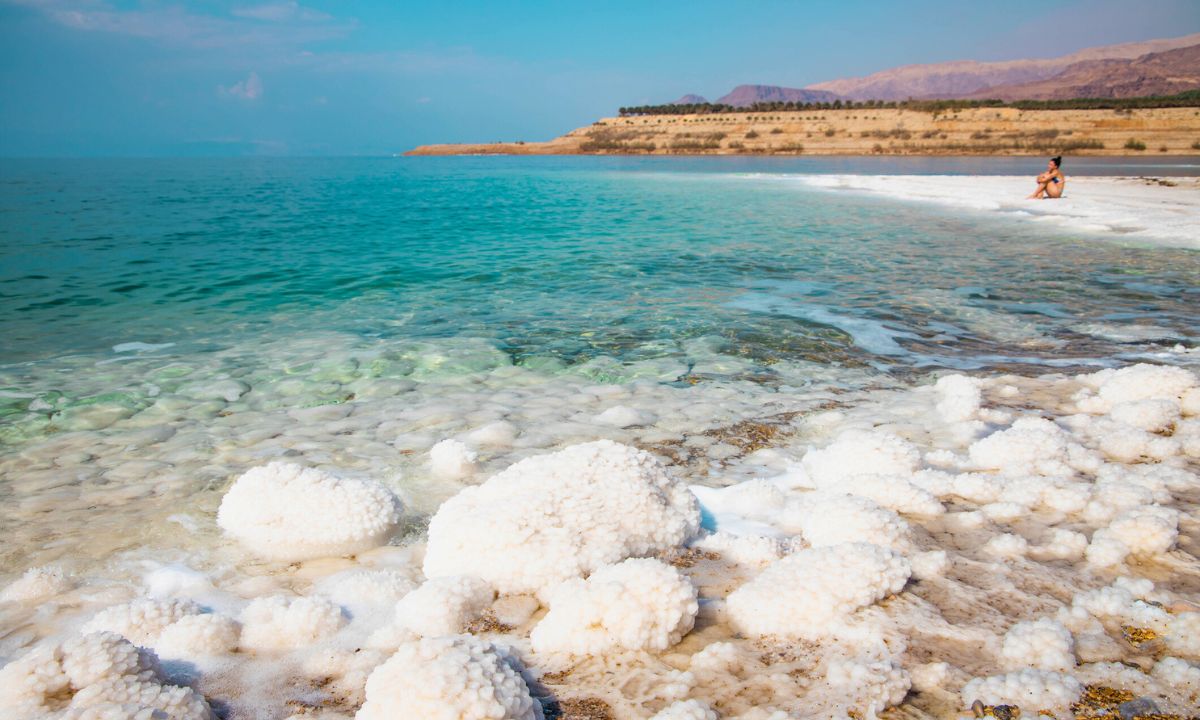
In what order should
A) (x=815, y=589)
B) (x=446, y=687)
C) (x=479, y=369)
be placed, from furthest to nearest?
1. (x=479, y=369)
2. (x=815, y=589)
3. (x=446, y=687)

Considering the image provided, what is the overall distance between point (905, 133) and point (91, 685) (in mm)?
81589

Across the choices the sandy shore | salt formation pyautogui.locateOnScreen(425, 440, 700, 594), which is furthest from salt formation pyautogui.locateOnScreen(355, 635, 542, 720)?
the sandy shore

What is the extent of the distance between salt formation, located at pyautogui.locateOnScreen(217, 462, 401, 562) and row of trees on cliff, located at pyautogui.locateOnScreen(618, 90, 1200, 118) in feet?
274

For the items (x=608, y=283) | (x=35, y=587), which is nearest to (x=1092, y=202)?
(x=608, y=283)

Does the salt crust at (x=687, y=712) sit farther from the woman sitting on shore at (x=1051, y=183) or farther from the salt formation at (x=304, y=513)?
the woman sitting on shore at (x=1051, y=183)

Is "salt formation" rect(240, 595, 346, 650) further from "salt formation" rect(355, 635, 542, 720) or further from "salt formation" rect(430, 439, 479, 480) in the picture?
"salt formation" rect(430, 439, 479, 480)

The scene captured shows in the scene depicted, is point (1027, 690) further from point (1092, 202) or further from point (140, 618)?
point (1092, 202)

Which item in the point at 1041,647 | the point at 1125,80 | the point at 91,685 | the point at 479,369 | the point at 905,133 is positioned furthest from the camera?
the point at 1125,80

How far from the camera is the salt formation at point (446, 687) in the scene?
1926 mm

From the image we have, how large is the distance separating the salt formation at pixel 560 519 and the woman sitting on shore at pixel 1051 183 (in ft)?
75.3

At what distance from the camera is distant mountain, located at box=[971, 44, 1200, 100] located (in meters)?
149

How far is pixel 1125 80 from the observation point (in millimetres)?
166500

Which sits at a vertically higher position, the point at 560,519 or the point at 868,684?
the point at 560,519

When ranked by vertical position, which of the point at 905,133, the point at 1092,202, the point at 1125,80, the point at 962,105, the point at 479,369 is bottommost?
the point at 479,369
